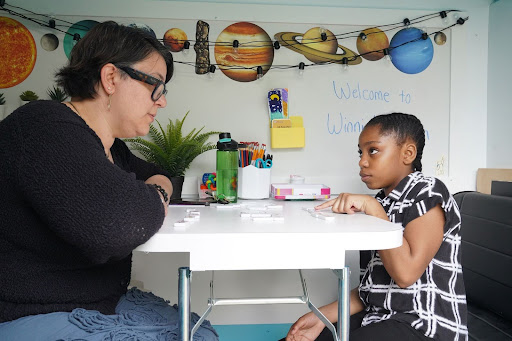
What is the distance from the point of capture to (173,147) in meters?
1.65

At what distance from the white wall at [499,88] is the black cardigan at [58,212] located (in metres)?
1.68

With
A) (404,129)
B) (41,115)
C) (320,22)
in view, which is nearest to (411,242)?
(404,129)

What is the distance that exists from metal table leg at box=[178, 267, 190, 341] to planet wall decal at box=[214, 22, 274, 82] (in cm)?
124

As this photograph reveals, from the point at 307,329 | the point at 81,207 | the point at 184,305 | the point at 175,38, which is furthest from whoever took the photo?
the point at 175,38

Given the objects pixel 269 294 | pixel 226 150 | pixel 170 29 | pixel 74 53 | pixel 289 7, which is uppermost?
pixel 289 7

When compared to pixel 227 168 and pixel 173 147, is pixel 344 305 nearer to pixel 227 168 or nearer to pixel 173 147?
pixel 227 168

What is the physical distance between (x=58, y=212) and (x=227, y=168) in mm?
789

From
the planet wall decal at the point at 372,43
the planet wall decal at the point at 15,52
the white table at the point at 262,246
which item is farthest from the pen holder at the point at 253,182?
the planet wall decal at the point at 15,52

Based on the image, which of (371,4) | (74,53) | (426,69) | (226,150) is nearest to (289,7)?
(371,4)

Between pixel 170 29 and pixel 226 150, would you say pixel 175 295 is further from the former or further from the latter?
pixel 170 29

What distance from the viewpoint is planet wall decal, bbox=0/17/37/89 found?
171 centimetres

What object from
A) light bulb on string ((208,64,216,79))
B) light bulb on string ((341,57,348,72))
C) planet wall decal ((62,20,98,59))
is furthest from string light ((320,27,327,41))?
planet wall decal ((62,20,98,59))

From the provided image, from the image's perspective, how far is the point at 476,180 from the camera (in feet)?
6.21

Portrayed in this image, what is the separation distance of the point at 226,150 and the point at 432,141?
3.53 feet
